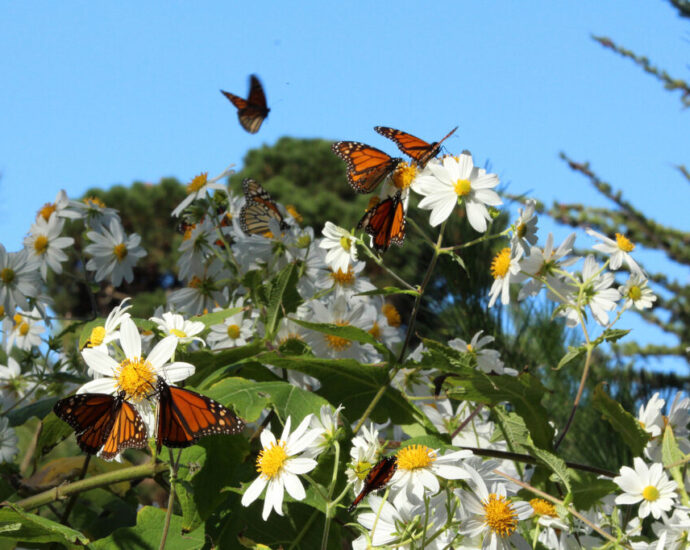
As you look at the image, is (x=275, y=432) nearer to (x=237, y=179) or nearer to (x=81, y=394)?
(x=81, y=394)

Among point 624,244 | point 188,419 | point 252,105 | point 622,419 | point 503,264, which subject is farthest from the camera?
point 252,105

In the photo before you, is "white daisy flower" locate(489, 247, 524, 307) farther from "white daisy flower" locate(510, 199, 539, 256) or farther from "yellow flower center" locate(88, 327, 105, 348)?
"yellow flower center" locate(88, 327, 105, 348)

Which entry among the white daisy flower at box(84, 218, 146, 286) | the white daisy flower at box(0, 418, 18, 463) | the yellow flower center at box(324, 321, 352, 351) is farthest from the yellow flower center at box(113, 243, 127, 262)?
the yellow flower center at box(324, 321, 352, 351)

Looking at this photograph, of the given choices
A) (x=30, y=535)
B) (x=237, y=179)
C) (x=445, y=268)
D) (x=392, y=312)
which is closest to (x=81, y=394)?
(x=30, y=535)

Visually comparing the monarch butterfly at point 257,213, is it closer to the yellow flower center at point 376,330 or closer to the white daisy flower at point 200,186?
the white daisy flower at point 200,186

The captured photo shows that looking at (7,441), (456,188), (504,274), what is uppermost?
(456,188)

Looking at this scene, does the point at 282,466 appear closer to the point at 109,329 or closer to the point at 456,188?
the point at 109,329

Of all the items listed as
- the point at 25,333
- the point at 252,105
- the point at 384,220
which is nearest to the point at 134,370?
the point at 384,220
